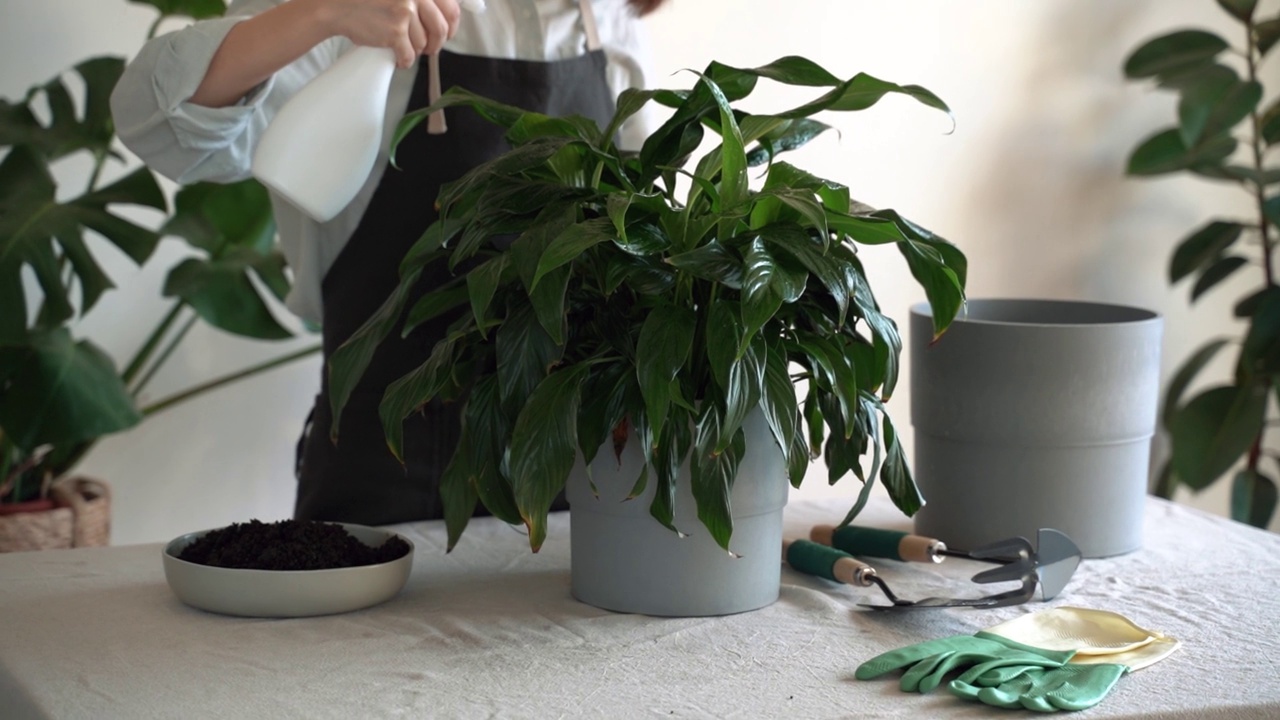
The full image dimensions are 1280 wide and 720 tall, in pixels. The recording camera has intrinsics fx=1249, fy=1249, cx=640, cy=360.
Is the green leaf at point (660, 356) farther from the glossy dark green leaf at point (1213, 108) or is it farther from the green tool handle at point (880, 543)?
the glossy dark green leaf at point (1213, 108)

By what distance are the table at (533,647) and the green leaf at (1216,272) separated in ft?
5.50

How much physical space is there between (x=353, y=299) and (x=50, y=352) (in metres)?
0.58

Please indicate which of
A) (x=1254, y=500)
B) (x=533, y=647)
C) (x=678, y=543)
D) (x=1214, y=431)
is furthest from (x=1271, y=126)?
(x=533, y=647)

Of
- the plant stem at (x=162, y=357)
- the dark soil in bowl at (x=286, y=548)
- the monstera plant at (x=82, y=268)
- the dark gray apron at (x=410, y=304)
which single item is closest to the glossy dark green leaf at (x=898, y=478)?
the dark soil in bowl at (x=286, y=548)

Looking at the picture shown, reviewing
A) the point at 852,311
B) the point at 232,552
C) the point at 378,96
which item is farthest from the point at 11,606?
the point at 852,311

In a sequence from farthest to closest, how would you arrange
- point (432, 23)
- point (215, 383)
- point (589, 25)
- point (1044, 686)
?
point (215, 383), point (589, 25), point (432, 23), point (1044, 686)

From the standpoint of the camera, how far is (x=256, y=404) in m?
2.11

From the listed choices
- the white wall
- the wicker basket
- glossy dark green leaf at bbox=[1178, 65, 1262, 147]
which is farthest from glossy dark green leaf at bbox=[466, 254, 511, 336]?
glossy dark green leaf at bbox=[1178, 65, 1262, 147]

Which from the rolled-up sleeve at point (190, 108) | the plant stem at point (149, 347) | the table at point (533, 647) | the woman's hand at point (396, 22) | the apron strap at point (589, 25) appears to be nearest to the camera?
the table at point (533, 647)

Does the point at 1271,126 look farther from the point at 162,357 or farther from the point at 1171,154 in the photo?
the point at 162,357

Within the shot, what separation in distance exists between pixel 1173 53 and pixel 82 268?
2080 millimetres

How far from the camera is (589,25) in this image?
1.35m

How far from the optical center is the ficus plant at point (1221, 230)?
2.42 meters

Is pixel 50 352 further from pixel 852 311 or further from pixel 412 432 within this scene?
pixel 852 311
